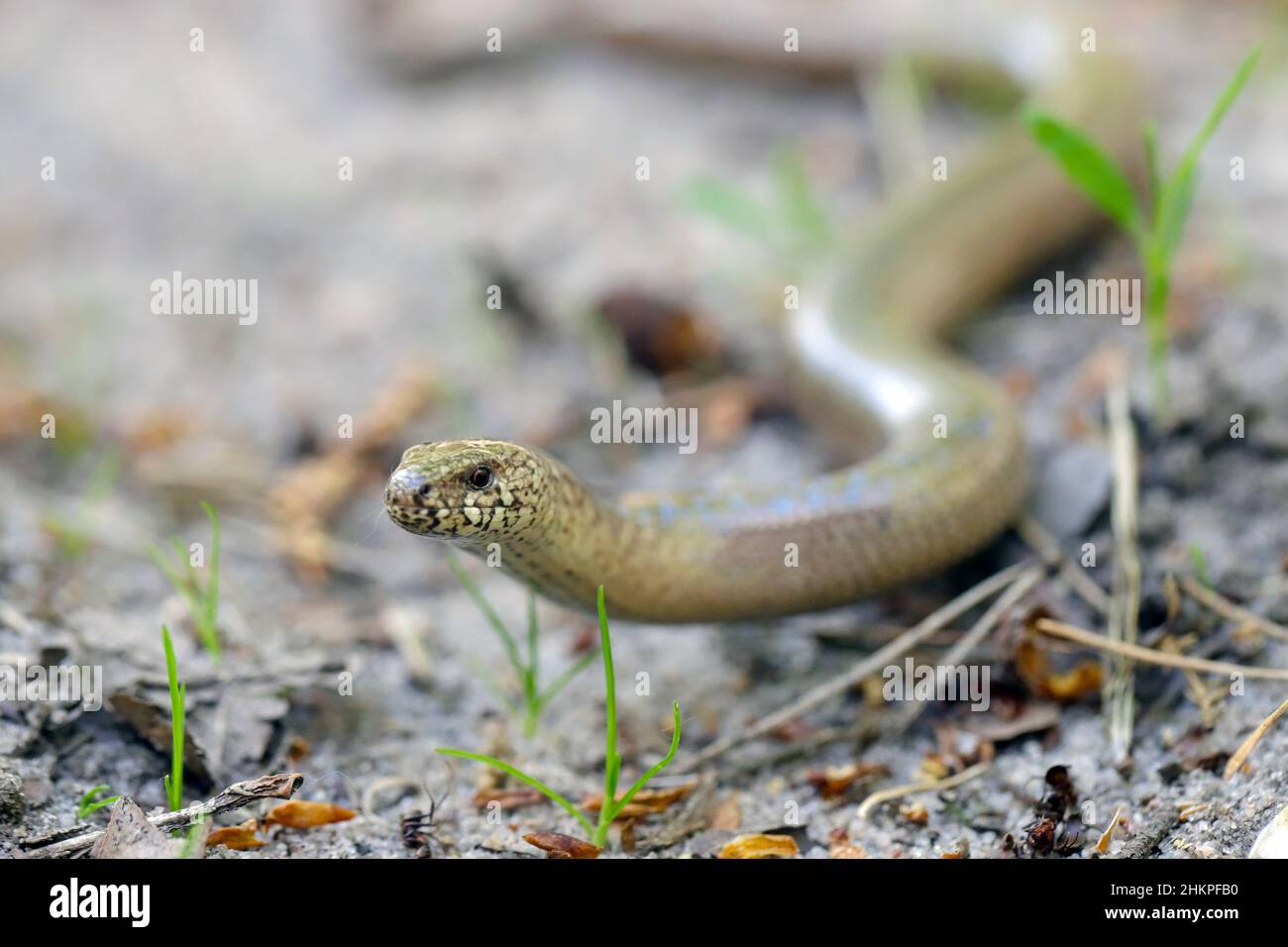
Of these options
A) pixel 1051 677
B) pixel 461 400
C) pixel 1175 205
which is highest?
pixel 1175 205

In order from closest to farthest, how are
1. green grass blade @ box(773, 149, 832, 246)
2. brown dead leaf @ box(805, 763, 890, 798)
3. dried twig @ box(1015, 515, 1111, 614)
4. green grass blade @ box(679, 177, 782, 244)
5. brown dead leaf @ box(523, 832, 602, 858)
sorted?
brown dead leaf @ box(523, 832, 602, 858) → brown dead leaf @ box(805, 763, 890, 798) → dried twig @ box(1015, 515, 1111, 614) → green grass blade @ box(679, 177, 782, 244) → green grass blade @ box(773, 149, 832, 246)

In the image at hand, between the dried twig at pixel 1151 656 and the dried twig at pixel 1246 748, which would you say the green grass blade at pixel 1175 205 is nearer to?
the dried twig at pixel 1151 656

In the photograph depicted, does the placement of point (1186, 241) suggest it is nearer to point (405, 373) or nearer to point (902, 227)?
point (902, 227)

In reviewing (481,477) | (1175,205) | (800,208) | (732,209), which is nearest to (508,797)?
(481,477)

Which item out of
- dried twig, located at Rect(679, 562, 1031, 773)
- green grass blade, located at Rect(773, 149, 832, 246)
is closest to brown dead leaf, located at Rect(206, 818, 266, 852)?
dried twig, located at Rect(679, 562, 1031, 773)

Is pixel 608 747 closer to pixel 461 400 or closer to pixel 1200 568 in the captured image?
pixel 1200 568

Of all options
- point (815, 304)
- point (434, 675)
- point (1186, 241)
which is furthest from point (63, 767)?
point (1186, 241)

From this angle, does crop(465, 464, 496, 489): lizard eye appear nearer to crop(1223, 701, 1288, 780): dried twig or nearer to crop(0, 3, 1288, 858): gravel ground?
crop(0, 3, 1288, 858): gravel ground
